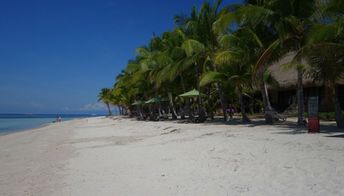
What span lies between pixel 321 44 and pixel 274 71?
15.2 metres

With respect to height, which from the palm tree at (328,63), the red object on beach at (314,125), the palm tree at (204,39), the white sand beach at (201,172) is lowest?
the white sand beach at (201,172)

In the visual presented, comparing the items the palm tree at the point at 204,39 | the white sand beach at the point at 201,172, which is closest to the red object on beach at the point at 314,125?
the white sand beach at the point at 201,172

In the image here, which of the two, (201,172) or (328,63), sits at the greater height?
(328,63)

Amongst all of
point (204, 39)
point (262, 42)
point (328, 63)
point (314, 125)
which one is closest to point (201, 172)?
point (314, 125)

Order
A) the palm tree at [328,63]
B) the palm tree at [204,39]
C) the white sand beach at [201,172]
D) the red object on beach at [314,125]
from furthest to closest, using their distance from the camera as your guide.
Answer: the palm tree at [204,39]
the palm tree at [328,63]
the red object on beach at [314,125]
the white sand beach at [201,172]

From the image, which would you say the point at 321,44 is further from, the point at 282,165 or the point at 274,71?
the point at 274,71

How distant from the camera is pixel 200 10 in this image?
19.5m

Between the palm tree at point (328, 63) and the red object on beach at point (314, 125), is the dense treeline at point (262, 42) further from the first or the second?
the red object on beach at point (314, 125)

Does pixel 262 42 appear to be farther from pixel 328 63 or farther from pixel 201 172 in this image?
pixel 201 172

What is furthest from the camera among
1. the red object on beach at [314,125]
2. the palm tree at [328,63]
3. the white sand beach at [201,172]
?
the palm tree at [328,63]

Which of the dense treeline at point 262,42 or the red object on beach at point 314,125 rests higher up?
the dense treeline at point 262,42

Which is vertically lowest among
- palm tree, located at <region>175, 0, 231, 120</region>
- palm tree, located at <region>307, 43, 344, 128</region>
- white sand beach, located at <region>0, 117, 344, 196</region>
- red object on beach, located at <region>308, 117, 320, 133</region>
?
white sand beach, located at <region>0, 117, 344, 196</region>

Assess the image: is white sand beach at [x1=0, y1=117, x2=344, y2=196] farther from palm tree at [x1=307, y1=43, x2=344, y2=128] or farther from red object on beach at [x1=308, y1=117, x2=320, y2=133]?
palm tree at [x1=307, y1=43, x2=344, y2=128]

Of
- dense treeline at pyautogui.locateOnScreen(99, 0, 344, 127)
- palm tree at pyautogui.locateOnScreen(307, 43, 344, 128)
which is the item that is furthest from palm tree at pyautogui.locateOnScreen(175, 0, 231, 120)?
palm tree at pyautogui.locateOnScreen(307, 43, 344, 128)
